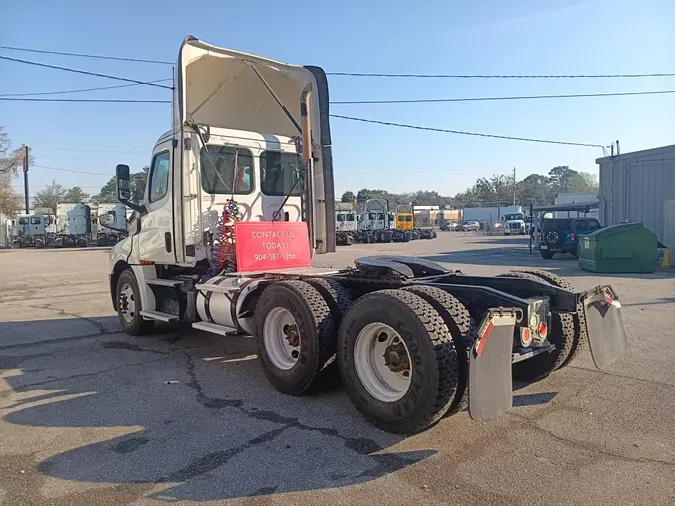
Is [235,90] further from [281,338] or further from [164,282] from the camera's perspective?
[281,338]

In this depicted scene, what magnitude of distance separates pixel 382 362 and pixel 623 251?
14.5 meters

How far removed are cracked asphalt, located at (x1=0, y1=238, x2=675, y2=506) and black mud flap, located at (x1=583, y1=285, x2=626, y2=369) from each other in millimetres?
503

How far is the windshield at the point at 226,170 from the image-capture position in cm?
716

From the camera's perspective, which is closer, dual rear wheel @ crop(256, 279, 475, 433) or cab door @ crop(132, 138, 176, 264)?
dual rear wheel @ crop(256, 279, 475, 433)

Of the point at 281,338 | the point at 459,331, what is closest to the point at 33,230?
the point at 281,338

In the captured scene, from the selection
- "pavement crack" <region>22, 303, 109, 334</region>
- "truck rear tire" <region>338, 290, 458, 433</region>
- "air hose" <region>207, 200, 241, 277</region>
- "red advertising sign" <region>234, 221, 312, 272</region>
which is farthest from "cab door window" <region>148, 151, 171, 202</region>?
"truck rear tire" <region>338, 290, 458, 433</region>

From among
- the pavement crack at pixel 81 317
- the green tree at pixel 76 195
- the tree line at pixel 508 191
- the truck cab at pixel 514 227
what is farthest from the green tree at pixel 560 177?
the pavement crack at pixel 81 317

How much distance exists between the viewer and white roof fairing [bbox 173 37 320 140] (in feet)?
22.6

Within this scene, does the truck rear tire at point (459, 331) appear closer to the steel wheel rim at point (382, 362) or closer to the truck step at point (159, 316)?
the steel wheel rim at point (382, 362)

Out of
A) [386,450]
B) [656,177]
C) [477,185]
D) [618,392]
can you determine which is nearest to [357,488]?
[386,450]

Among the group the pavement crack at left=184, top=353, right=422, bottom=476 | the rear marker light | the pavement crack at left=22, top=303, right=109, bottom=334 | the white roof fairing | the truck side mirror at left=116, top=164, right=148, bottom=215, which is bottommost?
the pavement crack at left=184, top=353, right=422, bottom=476

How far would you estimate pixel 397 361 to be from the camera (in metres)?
4.29

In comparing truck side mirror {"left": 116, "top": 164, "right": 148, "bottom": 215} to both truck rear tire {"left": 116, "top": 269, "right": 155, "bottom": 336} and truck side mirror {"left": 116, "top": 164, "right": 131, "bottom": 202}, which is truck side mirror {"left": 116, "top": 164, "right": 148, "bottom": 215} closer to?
truck side mirror {"left": 116, "top": 164, "right": 131, "bottom": 202}

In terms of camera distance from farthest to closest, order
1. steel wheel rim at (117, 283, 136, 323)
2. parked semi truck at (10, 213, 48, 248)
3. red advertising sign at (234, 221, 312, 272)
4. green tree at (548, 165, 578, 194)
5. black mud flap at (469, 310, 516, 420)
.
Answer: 1. green tree at (548, 165, 578, 194)
2. parked semi truck at (10, 213, 48, 248)
3. steel wheel rim at (117, 283, 136, 323)
4. red advertising sign at (234, 221, 312, 272)
5. black mud flap at (469, 310, 516, 420)
